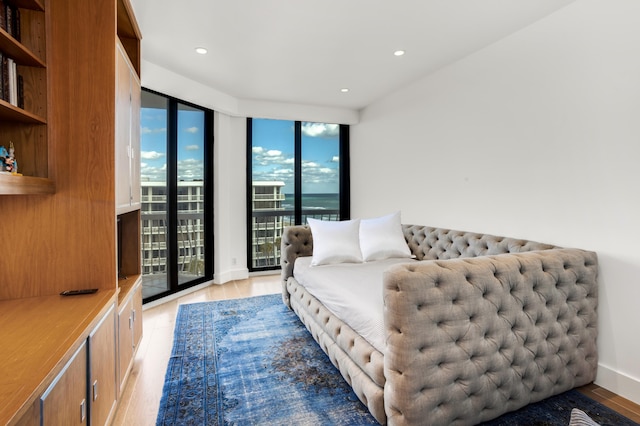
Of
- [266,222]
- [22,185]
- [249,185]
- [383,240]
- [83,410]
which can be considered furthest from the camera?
[266,222]

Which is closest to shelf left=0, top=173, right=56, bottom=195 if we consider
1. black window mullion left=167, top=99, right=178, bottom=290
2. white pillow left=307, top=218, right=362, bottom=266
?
white pillow left=307, top=218, right=362, bottom=266

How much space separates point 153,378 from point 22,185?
152 cm

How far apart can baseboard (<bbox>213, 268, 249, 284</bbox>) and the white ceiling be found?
256 centimetres

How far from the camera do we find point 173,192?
4.02 meters

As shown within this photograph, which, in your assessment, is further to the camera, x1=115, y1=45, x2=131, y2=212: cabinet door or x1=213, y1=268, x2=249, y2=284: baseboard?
x1=213, y1=268, x2=249, y2=284: baseboard

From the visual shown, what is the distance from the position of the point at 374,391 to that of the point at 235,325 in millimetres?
1796

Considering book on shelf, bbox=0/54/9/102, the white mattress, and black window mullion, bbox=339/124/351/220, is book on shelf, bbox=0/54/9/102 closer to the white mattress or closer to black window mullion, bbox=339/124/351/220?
the white mattress

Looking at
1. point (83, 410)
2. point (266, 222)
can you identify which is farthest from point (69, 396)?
point (266, 222)

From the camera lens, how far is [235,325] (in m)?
3.18

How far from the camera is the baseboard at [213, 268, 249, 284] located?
4664 millimetres

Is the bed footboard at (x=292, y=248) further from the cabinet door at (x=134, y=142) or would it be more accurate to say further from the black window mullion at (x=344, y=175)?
the black window mullion at (x=344, y=175)

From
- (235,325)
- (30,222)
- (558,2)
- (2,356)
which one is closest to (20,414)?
(2,356)

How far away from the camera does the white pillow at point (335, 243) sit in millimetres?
3264

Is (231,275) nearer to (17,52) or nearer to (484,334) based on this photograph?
(17,52)
